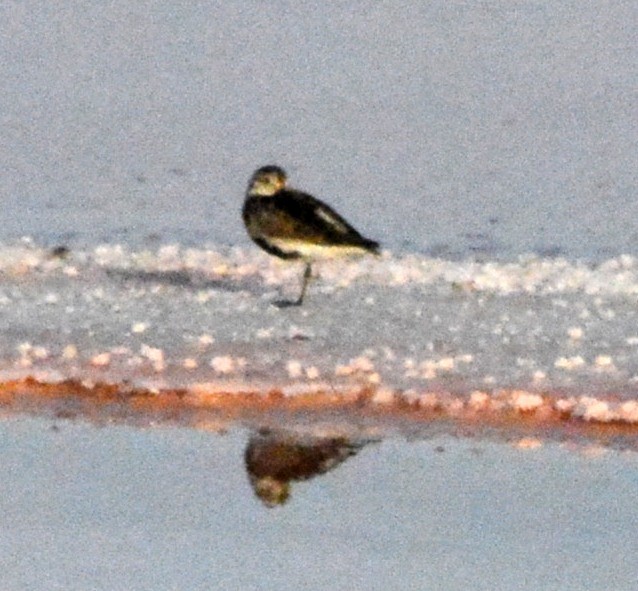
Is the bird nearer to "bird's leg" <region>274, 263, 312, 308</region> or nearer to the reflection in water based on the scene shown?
"bird's leg" <region>274, 263, 312, 308</region>

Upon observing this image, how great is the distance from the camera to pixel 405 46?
1120 inches

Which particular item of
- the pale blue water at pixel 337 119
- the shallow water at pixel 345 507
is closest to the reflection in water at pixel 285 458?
the shallow water at pixel 345 507

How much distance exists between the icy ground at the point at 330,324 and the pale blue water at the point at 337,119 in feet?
5.22

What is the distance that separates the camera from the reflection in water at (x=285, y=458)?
39.3ft

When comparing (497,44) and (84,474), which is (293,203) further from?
(497,44)

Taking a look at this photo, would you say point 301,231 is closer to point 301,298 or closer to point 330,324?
point 301,298

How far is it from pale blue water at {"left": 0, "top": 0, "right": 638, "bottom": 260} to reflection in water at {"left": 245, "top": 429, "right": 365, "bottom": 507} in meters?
6.54

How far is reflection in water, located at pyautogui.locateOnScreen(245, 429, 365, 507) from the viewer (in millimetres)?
11977

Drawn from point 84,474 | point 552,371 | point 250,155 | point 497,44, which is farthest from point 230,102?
point 84,474

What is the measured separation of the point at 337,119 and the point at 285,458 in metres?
13.3

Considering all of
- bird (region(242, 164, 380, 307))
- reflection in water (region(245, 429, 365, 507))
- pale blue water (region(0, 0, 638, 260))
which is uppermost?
bird (region(242, 164, 380, 307))

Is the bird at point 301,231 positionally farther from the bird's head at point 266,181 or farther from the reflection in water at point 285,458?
the reflection in water at point 285,458

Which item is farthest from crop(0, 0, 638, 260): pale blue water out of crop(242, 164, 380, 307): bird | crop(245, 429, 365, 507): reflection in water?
crop(245, 429, 365, 507): reflection in water

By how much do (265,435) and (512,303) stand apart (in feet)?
13.5
